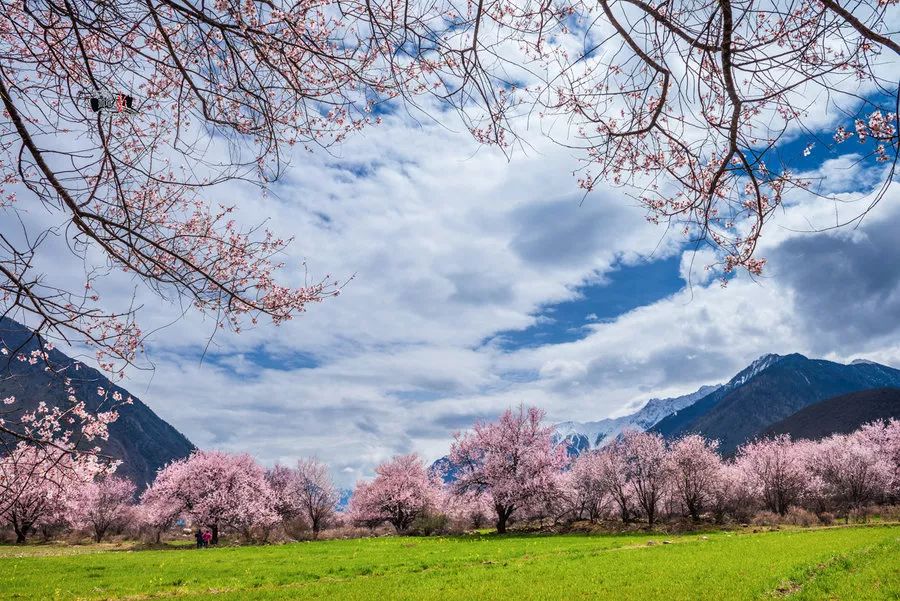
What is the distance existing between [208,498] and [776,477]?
51.0 meters

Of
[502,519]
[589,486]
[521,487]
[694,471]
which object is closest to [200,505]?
[502,519]

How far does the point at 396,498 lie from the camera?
5331 centimetres

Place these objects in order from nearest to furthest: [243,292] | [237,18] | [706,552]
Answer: [237,18], [243,292], [706,552]

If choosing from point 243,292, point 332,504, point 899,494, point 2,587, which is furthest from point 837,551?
point 332,504

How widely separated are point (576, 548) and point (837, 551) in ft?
35.3

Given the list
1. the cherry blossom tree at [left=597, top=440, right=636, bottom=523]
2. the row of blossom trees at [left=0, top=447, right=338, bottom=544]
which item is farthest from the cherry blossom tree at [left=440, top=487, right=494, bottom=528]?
the row of blossom trees at [left=0, top=447, right=338, bottom=544]

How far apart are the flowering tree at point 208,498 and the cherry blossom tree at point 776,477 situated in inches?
1808

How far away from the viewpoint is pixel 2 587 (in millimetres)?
16891

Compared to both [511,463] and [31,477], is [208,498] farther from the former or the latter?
[31,477]

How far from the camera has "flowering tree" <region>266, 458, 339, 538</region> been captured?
63562 mm

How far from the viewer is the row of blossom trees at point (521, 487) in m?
41.9

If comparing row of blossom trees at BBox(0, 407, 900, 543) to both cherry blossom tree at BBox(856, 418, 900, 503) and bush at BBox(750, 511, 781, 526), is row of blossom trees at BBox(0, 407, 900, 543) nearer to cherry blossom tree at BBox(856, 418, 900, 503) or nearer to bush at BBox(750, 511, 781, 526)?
cherry blossom tree at BBox(856, 418, 900, 503)

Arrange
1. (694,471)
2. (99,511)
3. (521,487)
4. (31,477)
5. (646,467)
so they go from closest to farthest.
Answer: (31,477) → (521,487) → (694,471) → (646,467) → (99,511)

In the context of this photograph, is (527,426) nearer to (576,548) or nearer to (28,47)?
(576,548)
